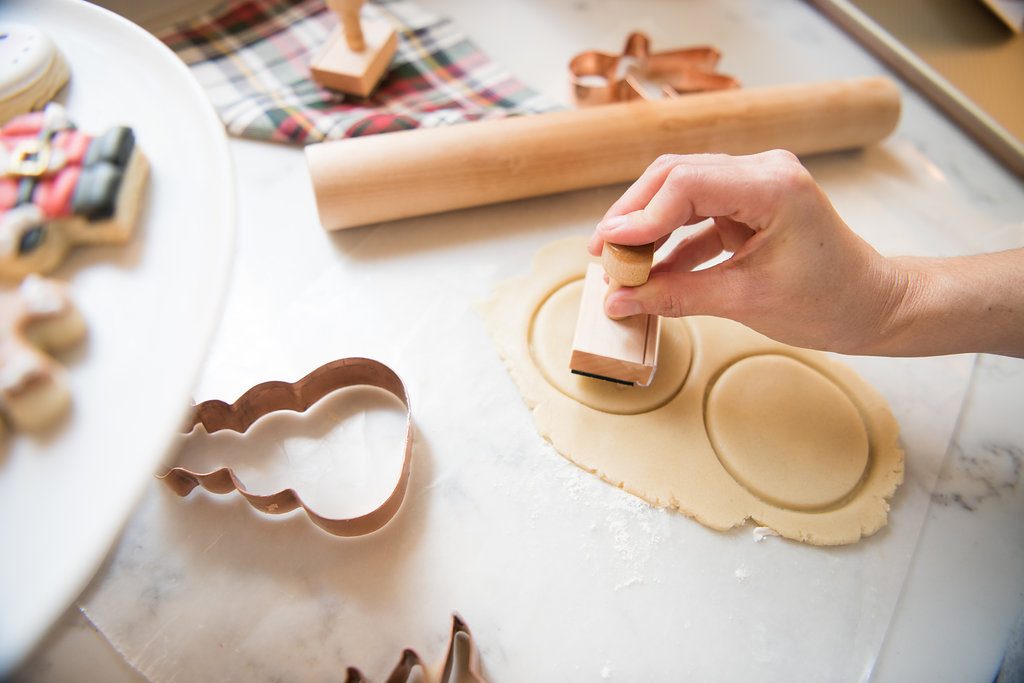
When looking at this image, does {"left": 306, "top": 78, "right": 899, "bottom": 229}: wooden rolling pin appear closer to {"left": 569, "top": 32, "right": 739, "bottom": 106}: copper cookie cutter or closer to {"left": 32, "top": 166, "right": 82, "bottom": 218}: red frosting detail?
{"left": 569, "top": 32, "right": 739, "bottom": 106}: copper cookie cutter

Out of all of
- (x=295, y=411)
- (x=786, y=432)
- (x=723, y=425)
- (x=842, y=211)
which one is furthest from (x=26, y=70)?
(x=842, y=211)

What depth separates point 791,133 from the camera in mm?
1530

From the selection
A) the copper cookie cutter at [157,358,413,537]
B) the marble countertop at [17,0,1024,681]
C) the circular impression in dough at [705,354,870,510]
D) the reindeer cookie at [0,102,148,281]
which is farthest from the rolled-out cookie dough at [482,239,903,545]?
the reindeer cookie at [0,102,148,281]

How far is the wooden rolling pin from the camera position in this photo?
1331 millimetres

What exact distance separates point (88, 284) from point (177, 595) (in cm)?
52

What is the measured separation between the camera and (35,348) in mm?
664

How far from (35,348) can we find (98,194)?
0.19 meters

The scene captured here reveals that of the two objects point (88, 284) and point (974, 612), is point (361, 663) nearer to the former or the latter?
point (88, 284)

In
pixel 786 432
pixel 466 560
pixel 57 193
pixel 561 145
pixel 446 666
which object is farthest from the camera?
pixel 561 145

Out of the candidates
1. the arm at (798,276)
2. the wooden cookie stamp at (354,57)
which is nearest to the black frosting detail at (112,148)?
the arm at (798,276)

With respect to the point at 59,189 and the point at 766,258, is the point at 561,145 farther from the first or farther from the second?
the point at 59,189

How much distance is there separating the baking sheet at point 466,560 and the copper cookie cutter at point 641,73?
0.74m

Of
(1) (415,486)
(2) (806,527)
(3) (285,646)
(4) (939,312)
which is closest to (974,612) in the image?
(2) (806,527)

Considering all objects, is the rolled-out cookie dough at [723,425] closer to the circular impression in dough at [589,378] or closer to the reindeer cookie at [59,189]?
the circular impression in dough at [589,378]
